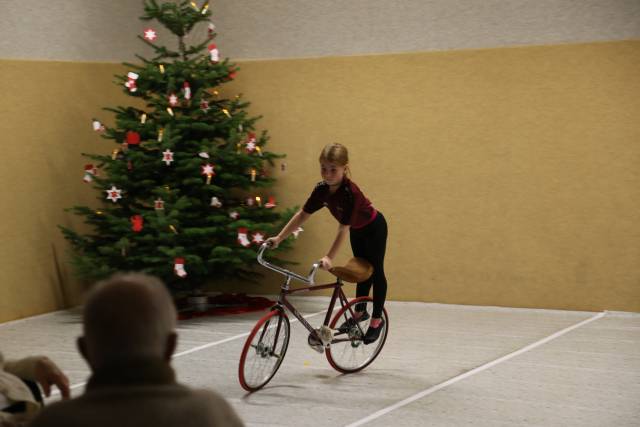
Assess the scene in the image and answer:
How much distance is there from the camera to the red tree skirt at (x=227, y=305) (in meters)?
7.45

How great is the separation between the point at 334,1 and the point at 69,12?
7.29ft

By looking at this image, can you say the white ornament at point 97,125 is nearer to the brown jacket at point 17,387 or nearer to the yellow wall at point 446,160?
the yellow wall at point 446,160

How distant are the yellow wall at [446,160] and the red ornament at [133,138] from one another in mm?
761

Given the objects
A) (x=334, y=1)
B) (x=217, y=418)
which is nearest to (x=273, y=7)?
(x=334, y=1)

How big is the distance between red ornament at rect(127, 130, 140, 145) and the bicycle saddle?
8.87ft

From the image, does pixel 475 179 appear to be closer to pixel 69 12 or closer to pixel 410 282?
pixel 410 282

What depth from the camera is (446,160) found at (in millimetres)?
7598

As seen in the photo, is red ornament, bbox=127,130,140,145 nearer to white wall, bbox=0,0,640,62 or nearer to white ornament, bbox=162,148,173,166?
white ornament, bbox=162,148,173,166

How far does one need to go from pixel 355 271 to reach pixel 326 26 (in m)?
3.32

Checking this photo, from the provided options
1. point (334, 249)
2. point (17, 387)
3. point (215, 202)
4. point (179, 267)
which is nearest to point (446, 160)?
point (215, 202)

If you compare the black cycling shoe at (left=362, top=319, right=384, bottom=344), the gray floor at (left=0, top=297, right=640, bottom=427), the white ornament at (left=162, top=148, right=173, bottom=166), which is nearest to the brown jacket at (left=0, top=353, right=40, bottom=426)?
the gray floor at (left=0, top=297, right=640, bottom=427)

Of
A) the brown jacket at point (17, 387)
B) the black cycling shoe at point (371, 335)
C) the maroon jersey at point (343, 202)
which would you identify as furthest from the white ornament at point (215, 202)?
the brown jacket at point (17, 387)

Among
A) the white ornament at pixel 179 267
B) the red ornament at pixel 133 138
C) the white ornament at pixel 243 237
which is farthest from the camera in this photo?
the red ornament at pixel 133 138

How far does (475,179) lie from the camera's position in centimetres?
752
